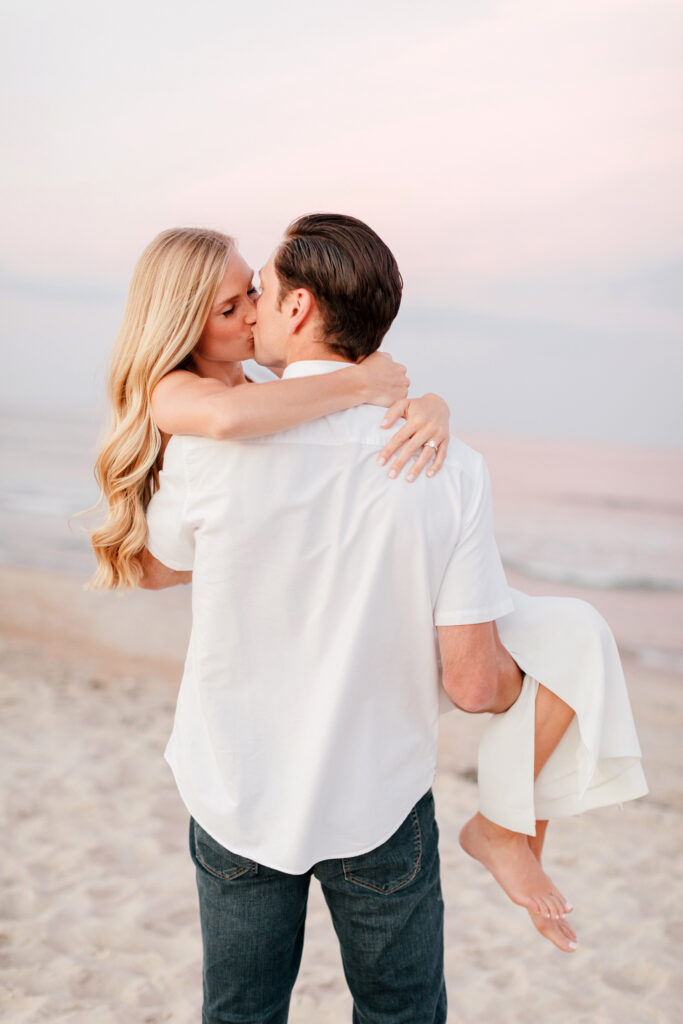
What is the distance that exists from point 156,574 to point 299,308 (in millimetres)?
707

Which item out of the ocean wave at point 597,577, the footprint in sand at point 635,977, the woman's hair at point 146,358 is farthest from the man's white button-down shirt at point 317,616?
the ocean wave at point 597,577

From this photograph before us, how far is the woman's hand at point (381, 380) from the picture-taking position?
1.44 m

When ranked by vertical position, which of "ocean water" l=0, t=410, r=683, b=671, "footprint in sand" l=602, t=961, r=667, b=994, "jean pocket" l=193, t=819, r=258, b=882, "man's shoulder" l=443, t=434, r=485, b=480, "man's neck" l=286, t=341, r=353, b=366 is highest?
"man's neck" l=286, t=341, r=353, b=366

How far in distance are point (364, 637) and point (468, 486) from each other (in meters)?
0.30

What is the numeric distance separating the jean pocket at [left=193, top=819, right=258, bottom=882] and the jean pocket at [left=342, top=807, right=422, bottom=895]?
0.18 m

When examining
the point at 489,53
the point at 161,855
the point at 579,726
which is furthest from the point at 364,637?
the point at 489,53

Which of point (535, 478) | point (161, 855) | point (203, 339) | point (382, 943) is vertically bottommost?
point (535, 478)

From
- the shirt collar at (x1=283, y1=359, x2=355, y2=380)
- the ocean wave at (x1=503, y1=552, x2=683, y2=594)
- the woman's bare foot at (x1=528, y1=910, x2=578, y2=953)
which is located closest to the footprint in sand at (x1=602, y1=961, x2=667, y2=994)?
the woman's bare foot at (x1=528, y1=910, x2=578, y2=953)

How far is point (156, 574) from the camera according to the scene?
181cm

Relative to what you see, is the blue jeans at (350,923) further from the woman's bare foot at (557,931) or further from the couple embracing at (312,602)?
the woman's bare foot at (557,931)

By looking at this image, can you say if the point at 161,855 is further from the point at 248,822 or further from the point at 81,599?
the point at 81,599

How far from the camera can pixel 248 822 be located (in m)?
1.50

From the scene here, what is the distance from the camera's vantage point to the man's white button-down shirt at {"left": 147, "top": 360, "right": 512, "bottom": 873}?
135 cm

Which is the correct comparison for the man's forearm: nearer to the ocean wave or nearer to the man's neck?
the man's neck
